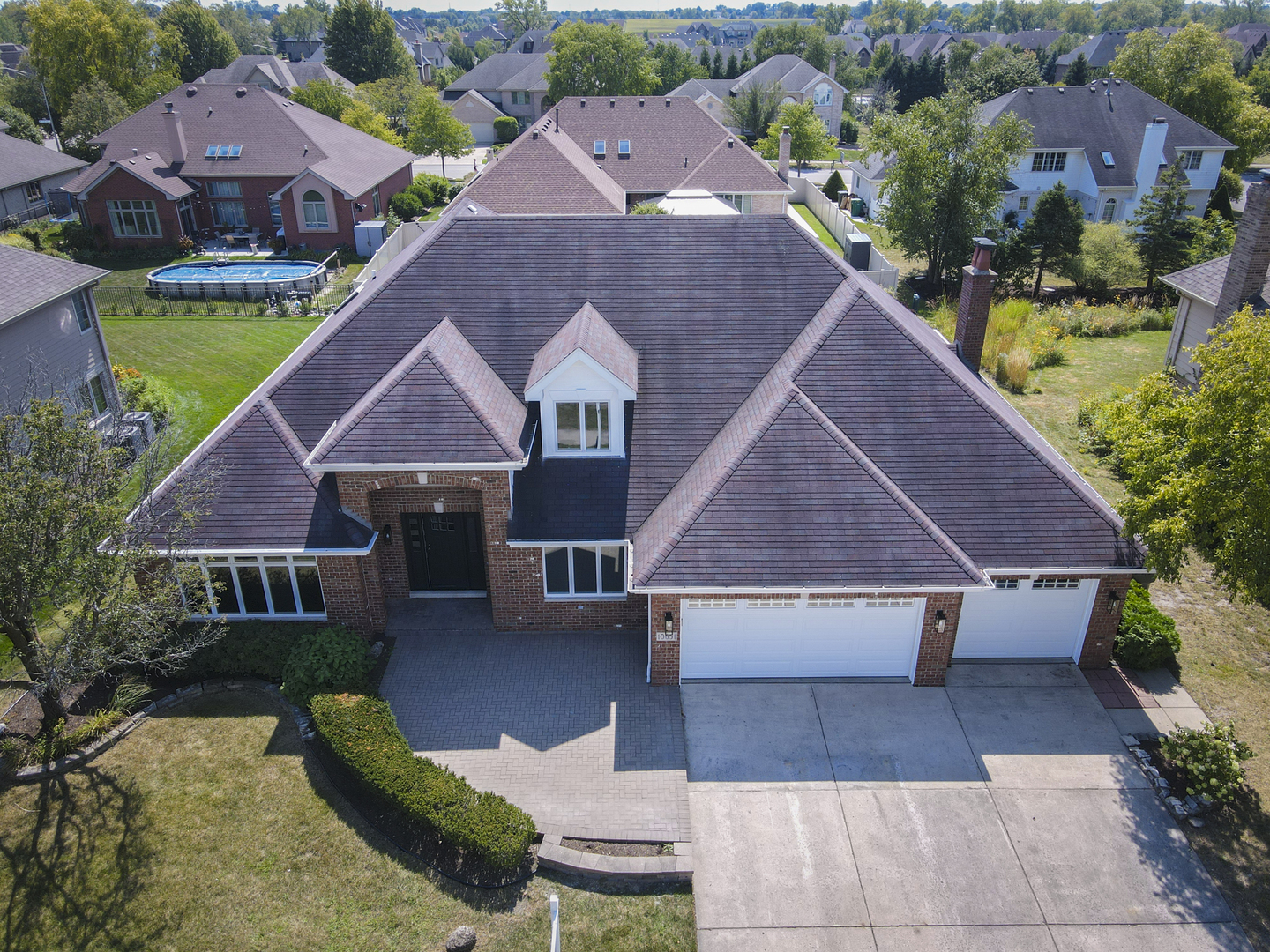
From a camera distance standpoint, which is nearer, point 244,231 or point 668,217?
point 668,217

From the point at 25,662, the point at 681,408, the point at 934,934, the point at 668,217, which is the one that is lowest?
the point at 934,934

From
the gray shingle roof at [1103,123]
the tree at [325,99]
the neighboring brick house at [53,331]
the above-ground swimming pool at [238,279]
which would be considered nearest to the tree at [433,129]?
the tree at [325,99]

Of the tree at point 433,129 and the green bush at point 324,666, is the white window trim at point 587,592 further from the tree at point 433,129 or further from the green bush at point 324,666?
the tree at point 433,129

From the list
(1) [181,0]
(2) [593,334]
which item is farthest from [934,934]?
(1) [181,0]

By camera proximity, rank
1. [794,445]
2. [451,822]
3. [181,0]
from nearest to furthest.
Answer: [451,822], [794,445], [181,0]

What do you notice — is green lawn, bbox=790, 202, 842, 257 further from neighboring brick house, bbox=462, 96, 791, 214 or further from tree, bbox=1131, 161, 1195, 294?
tree, bbox=1131, 161, 1195, 294

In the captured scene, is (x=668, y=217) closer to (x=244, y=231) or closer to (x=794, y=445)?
(x=794, y=445)

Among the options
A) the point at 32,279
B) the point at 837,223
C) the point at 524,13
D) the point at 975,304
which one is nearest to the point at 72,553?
the point at 32,279
